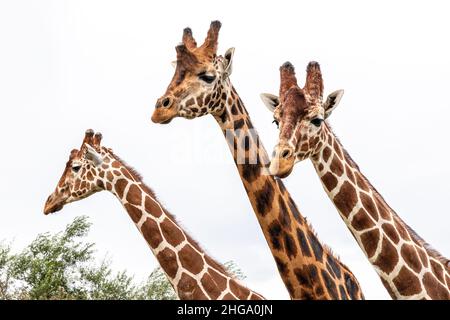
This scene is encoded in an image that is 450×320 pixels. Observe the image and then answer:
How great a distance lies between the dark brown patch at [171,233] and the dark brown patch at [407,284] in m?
3.03

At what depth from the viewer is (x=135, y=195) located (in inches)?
468

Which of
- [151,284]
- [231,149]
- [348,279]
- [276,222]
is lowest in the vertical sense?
[151,284]

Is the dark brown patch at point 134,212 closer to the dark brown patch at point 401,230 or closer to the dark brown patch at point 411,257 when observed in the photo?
the dark brown patch at point 401,230

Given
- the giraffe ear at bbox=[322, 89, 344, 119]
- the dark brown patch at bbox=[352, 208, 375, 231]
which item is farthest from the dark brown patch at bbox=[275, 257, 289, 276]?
the giraffe ear at bbox=[322, 89, 344, 119]

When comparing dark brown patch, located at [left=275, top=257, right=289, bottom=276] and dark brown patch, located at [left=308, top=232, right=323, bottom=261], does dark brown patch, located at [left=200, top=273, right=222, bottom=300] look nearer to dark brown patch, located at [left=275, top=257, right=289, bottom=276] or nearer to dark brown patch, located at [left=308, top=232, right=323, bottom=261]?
dark brown patch, located at [left=275, top=257, right=289, bottom=276]

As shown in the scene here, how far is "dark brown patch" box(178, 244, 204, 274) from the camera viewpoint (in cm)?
1093

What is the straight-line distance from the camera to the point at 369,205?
380 inches

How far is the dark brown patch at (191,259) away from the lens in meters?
10.9

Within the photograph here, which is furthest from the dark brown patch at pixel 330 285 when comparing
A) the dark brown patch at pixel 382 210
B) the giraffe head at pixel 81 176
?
the giraffe head at pixel 81 176

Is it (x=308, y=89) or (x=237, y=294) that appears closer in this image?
(x=308, y=89)

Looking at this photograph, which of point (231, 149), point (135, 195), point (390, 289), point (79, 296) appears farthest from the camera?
point (79, 296)
